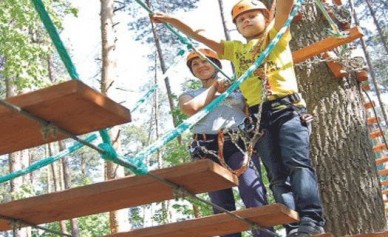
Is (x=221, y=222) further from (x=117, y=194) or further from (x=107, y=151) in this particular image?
(x=107, y=151)

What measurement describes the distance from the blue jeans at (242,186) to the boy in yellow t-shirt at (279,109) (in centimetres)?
15

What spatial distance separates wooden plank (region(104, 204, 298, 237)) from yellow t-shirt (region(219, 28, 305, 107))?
1.96 feet

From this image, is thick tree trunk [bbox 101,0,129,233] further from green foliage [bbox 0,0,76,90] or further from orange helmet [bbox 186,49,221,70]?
orange helmet [bbox 186,49,221,70]

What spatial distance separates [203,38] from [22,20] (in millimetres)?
5686

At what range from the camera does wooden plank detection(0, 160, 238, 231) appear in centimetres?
181

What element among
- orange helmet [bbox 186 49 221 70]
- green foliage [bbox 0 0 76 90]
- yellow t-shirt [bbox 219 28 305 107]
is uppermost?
green foliage [bbox 0 0 76 90]

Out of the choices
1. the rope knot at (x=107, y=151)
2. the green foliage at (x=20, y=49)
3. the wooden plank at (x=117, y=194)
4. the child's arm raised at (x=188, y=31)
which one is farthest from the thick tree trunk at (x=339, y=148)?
the green foliage at (x=20, y=49)

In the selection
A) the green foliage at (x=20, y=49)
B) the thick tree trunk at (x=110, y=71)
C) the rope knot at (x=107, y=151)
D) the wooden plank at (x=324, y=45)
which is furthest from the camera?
the green foliage at (x=20, y=49)

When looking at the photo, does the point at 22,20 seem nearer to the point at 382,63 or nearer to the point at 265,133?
the point at 265,133

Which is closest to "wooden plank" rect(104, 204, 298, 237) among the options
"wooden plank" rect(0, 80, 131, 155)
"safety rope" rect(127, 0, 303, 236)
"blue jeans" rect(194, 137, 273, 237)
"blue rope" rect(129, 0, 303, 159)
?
"safety rope" rect(127, 0, 303, 236)

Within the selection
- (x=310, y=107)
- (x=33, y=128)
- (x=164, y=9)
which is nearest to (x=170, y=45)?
(x=164, y=9)

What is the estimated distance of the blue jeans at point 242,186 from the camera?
9.21ft

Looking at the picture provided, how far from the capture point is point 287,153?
2.52 metres

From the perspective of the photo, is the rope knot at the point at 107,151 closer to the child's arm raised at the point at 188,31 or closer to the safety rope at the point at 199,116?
the safety rope at the point at 199,116
